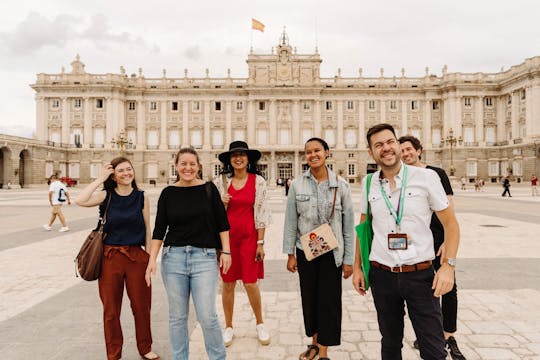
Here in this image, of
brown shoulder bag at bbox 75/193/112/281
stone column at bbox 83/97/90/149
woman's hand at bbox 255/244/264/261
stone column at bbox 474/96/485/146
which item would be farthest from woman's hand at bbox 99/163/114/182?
Answer: stone column at bbox 474/96/485/146

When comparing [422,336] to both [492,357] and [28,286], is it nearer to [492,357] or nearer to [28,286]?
[492,357]

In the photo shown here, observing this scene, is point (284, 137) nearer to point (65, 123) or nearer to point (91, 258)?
point (65, 123)

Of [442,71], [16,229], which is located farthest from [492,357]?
[442,71]

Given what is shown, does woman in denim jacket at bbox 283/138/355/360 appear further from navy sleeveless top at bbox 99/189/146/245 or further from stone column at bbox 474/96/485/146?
stone column at bbox 474/96/485/146

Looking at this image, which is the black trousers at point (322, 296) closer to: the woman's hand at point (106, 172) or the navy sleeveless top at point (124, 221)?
the navy sleeveless top at point (124, 221)

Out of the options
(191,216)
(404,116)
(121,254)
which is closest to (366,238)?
(191,216)

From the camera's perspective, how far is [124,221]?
10.4 ft

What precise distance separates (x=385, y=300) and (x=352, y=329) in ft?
4.99

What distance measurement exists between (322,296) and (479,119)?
53.4 m

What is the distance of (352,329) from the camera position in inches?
148

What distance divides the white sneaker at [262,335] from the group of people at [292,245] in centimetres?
1

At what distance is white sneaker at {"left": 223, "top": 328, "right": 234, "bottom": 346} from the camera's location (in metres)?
3.44

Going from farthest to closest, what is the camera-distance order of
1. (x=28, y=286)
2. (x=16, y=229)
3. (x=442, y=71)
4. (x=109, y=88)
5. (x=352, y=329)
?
(x=442, y=71) → (x=109, y=88) → (x=16, y=229) → (x=28, y=286) → (x=352, y=329)

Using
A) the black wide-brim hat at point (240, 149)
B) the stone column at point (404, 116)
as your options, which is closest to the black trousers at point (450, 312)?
the black wide-brim hat at point (240, 149)
